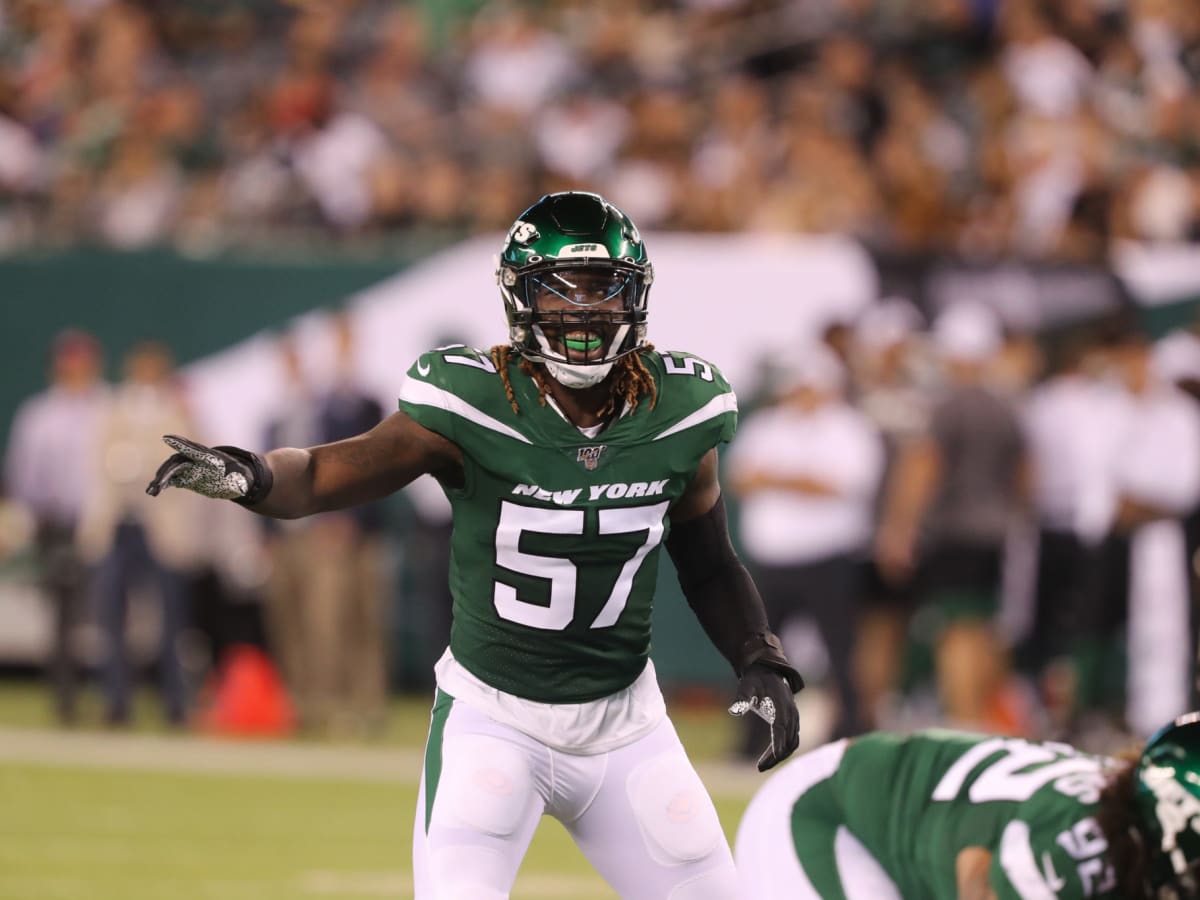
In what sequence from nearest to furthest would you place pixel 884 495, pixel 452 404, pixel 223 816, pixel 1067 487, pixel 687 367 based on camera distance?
1. pixel 452 404
2. pixel 687 367
3. pixel 223 816
4. pixel 884 495
5. pixel 1067 487

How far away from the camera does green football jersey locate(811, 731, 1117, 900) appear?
3.51 metres

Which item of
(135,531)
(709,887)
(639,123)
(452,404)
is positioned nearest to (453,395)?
(452,404)

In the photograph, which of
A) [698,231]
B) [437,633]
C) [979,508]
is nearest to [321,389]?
[437,633]

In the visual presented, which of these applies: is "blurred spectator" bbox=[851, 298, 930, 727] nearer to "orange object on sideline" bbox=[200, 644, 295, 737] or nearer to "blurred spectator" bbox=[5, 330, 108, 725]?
"orange object on sideline" bbox=[200, 644, 295, 737]

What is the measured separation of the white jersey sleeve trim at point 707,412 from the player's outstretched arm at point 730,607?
0.25ft

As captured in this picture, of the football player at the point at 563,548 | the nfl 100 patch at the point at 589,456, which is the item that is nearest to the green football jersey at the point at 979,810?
the football player at the point at 563,548

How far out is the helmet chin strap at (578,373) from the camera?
12.5 ft

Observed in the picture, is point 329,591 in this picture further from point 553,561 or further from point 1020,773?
point 1020,773

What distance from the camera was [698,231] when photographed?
1120 cm

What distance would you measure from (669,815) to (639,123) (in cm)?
857

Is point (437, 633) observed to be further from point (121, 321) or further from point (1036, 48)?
point (1036, 48)

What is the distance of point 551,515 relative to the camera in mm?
3818

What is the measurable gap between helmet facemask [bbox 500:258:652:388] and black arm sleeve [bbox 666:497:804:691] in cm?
40

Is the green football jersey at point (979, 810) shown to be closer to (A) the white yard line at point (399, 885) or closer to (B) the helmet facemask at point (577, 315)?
(B) the helmet facemask at point (577, 315)
